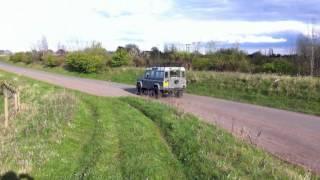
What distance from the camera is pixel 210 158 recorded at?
31.0 feet

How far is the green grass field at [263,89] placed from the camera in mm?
23177

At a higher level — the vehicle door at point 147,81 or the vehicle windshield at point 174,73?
the vehicle windshield at point 174,73

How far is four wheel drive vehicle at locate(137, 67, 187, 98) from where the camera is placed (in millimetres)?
28516

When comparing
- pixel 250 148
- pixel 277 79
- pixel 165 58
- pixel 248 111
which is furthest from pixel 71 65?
pixel 250 148

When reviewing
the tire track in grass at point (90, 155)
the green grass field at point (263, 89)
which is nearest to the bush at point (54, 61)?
the green grass field at point (263, 89)

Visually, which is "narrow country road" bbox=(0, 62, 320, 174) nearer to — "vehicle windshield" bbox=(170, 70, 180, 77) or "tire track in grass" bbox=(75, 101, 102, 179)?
"tire track in grass" bbox=(75, 101, 102, 179)

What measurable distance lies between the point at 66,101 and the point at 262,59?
25.1 m

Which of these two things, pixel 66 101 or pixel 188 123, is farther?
pixel 66 101

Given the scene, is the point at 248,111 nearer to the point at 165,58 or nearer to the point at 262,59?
the point at 262,59

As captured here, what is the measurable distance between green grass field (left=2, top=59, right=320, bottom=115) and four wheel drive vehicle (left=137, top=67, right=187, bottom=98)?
6.94ft

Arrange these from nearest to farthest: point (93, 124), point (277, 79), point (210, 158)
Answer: point (210, 158) → point (93, 124) → point (277, 79)

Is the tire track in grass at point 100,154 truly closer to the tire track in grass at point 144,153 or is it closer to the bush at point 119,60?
the tire track in grass at point 144,153

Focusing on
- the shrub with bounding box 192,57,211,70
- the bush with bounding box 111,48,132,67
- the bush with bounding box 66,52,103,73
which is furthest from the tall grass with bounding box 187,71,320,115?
the bush with bounding box 66,52,103,73

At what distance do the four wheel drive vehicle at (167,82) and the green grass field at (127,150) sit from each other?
39.9 feet
